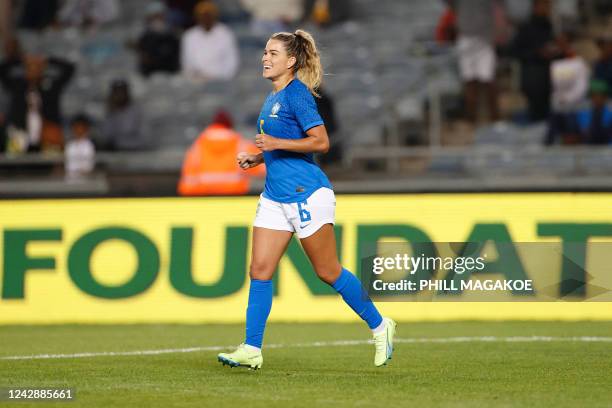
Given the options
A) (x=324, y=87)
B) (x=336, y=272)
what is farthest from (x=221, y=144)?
(x=336, y=272)

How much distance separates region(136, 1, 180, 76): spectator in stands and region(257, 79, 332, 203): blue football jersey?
38.0 ft

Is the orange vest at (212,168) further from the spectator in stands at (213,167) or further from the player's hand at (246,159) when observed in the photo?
the player's hand at (246,159)

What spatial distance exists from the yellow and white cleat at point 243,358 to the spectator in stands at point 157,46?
11.8 meters

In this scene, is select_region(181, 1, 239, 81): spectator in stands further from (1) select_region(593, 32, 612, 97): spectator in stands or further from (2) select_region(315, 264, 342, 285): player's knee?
(2) select_region(315, 264, 342, 285): player's knee

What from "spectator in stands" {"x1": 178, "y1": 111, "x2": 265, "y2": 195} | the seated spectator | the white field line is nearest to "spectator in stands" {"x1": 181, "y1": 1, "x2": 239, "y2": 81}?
the seated spectator

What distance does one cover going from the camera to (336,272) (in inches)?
325

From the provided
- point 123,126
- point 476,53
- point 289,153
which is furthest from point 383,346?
point 123,126

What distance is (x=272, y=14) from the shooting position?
2052cm

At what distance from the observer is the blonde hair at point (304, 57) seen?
823 cm

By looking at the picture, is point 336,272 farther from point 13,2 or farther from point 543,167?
point 13,2

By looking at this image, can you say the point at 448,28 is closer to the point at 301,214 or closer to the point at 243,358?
the point at 301,214

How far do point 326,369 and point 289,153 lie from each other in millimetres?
1389

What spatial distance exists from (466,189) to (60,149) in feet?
23.3

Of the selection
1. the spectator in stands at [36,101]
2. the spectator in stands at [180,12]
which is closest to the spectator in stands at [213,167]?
the spectator in stands at [36,101]
